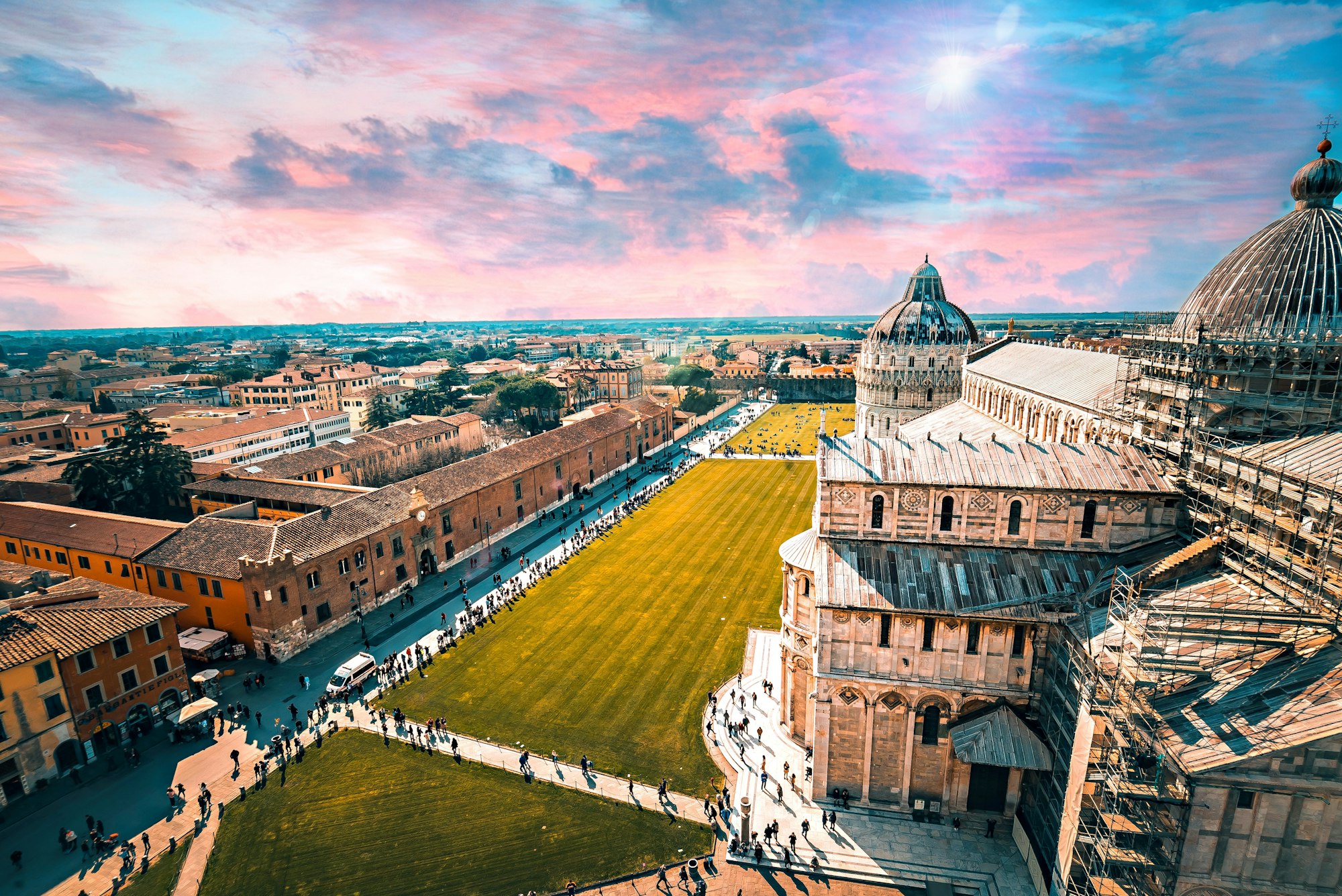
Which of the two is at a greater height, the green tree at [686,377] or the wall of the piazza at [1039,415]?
the wall of the piazza at [1039,415]

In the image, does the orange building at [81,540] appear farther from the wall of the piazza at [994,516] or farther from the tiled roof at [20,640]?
the wall of the piazza at [994,516]

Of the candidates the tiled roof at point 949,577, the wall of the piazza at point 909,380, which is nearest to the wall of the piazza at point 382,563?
the tiled roof at point 949,577

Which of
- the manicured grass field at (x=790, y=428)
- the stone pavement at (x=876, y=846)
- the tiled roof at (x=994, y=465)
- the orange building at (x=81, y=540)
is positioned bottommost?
the manicured grass field at (x=790, y=428)

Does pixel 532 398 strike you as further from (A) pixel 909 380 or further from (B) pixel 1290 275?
(B) pixel 1290 275

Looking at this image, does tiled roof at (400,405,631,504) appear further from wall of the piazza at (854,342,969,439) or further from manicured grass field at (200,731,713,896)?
wall of the piazza at (854,342,969,439)

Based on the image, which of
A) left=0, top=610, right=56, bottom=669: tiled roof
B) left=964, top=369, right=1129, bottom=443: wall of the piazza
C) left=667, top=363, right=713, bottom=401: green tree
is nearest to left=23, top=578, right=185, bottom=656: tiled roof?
left=0, top=610, right=56, bottom=669: tiled roof

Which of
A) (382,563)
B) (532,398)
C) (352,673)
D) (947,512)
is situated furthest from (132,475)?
(947,512)
